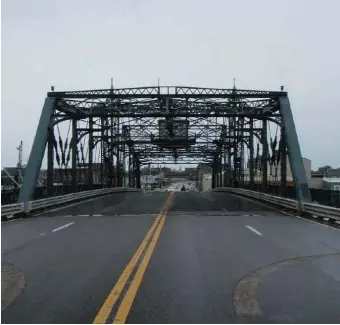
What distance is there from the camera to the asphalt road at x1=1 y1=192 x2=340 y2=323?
6.05m

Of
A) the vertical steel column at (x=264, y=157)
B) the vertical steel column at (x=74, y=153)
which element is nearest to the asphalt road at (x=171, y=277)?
the vertical steel column at (x=74, y=153)

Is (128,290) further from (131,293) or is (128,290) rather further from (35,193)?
(35,193)

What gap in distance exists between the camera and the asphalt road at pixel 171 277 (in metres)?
6.05

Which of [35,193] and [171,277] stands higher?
[35,193]

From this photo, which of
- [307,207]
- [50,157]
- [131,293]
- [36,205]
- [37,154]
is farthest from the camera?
[50,157]

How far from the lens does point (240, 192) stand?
4794cm

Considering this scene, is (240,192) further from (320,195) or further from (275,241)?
(275,241)

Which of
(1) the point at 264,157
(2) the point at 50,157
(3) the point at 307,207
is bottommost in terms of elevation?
(3) the point at 307,207

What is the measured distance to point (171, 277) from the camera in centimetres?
824

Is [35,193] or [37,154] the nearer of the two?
[35,193]

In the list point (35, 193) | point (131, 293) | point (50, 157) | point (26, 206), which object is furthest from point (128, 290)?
point (50, 157)

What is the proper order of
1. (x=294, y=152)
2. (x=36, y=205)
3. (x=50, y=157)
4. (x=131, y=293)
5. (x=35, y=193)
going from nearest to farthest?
(x=131, y=293) < (x=36, y=205) < (x=35, y=193) < (x=294, y=152) < (x=50, y=157)

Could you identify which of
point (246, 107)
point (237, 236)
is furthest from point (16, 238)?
point (246, 107)

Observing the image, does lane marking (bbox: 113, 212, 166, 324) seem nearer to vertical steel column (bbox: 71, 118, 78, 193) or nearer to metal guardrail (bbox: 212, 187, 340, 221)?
metal guardrail (bbox: 212, 187, 340, 221)
